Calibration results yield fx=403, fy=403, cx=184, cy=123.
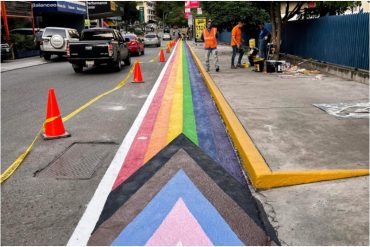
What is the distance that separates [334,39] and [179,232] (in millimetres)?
12111

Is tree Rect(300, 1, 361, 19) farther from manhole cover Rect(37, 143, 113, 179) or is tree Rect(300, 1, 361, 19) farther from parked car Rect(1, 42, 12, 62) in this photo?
parked car Rect(1, 42, 12, 62)

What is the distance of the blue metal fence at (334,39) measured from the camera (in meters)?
11.7

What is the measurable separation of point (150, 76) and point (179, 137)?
9383 mm

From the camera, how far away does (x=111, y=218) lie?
3742 millimetres

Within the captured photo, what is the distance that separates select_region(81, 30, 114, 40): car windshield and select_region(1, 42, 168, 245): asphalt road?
4.75 m

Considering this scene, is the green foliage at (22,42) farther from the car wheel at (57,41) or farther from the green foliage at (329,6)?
the green foliage at (329,6)

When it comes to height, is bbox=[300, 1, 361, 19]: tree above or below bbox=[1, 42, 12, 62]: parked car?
above

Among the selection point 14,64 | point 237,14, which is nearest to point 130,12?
point 237,14

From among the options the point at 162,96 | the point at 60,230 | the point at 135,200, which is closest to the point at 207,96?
the point at 162,96

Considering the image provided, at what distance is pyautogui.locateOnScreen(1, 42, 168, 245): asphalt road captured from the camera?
145 inches

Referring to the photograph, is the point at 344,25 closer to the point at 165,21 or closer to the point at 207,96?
the point at 207,96

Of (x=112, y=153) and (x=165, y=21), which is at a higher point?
(x=165, y=21)

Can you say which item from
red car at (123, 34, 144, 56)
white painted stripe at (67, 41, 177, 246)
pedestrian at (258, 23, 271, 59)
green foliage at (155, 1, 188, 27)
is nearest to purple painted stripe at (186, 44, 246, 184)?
white painted stripe at (67, 41, 177, 246)

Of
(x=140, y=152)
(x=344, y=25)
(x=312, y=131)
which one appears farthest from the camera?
(x=344, y=25)
